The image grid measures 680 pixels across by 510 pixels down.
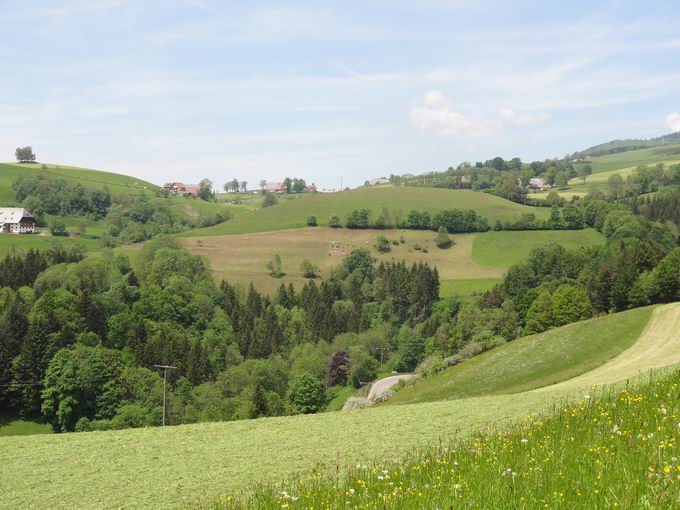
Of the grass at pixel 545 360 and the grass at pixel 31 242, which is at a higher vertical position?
the grass at pixel 31 242

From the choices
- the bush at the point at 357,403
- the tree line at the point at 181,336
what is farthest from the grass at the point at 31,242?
the bush at the point at 357,403

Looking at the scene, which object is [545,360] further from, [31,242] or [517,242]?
[31,242]

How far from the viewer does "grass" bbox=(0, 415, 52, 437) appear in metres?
→ 85.5

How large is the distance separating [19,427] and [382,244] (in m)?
118

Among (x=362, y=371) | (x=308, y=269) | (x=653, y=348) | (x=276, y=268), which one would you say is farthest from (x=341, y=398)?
(x=308, y=269)

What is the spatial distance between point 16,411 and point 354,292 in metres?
88.3

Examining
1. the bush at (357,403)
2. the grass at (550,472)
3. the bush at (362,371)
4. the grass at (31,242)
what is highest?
the grass at (31,242)

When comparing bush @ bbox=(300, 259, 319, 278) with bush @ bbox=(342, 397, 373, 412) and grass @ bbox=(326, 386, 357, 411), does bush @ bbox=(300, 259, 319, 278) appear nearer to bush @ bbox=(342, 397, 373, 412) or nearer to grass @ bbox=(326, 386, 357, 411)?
grass @ bbox=(326, 386, 357, 411)

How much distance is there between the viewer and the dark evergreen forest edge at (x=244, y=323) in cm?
8750

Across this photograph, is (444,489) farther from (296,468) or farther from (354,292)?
(354,292)

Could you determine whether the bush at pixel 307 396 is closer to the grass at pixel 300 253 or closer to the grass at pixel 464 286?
the grass at pixel 464 286

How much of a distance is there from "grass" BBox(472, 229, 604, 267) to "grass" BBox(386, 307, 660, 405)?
105 metres

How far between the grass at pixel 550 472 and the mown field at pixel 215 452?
3107 mm

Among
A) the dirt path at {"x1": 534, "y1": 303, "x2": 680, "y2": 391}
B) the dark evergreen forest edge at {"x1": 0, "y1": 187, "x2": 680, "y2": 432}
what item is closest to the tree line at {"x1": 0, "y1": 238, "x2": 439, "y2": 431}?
the dark evergreen forest edge at {"x1": 0, "y1": 187, "x2": 680, "y2": 432}
